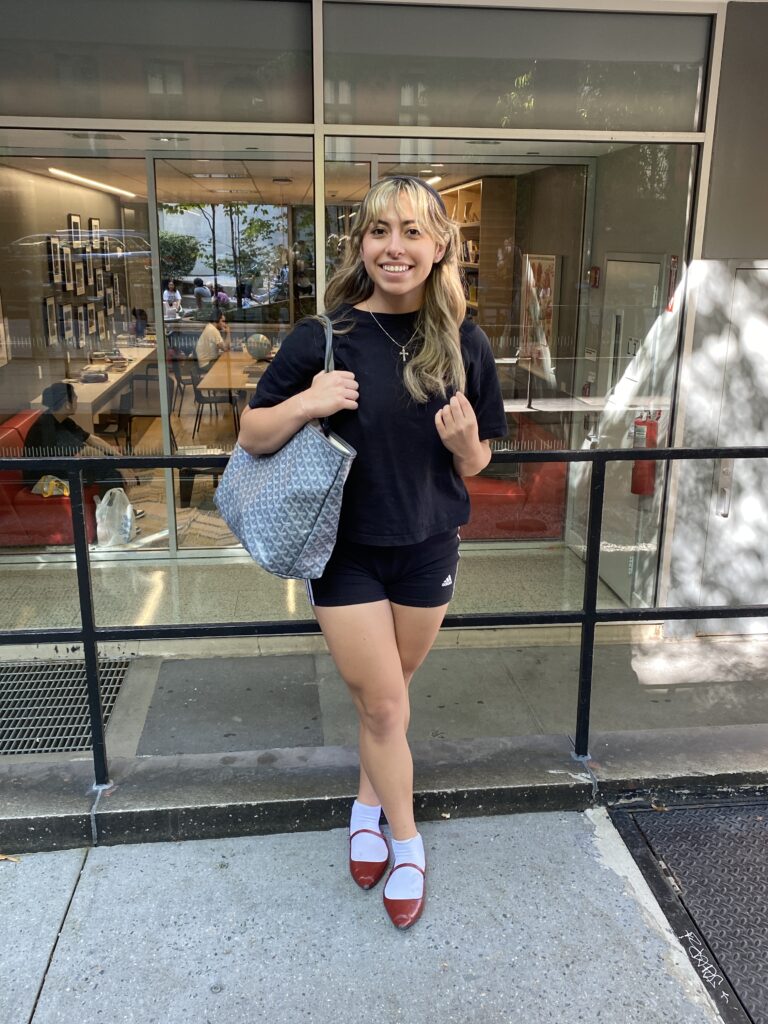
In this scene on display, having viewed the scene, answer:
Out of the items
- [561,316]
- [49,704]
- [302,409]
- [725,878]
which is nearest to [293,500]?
[302,409]

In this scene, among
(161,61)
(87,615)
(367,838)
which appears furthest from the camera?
(161,61)

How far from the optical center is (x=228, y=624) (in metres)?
2.71

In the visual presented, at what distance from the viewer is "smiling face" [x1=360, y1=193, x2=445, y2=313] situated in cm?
190

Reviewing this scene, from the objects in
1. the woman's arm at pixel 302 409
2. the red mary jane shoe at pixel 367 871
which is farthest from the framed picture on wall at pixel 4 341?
the red mary jane shoe at pixel 367 871

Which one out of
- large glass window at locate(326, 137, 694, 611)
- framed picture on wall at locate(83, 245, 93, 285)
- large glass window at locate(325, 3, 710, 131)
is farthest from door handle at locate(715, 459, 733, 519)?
framed picture on wall at locate(83, 245, 93, 285)

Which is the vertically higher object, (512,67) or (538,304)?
(512,67)

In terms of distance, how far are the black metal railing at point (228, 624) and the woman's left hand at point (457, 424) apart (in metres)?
0.52

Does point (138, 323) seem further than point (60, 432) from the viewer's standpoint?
No

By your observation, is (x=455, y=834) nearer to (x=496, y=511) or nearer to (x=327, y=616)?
(x=327, y=616)

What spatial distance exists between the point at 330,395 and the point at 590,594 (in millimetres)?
1284

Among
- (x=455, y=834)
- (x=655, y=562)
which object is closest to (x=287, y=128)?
(x=655, y=562)

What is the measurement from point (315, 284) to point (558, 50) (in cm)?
177

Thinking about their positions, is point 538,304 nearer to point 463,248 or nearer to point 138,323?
point 463,248

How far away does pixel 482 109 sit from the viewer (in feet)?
15.4
